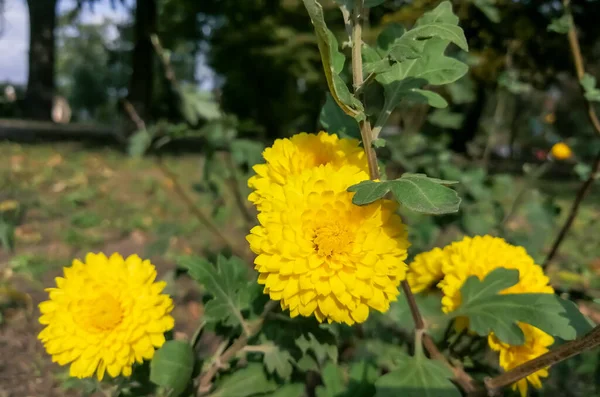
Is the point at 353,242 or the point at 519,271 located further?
the point at 519,271

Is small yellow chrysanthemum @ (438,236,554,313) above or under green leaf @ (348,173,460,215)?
under

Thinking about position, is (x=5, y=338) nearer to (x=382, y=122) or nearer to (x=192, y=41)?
(x=382, y=122)

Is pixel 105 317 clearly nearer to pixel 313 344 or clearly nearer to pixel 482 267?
pixel 313 344

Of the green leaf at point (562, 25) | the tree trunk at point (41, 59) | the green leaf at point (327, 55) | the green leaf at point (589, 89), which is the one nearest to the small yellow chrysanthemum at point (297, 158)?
the green leaf at point (327, 55)

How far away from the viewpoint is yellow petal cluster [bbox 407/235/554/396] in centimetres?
112

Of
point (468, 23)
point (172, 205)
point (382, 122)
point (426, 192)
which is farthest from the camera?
point (172, 205)

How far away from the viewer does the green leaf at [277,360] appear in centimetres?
117

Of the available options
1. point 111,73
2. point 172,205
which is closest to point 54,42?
point 172,205

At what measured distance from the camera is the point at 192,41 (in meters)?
13.9

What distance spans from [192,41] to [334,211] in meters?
13.9

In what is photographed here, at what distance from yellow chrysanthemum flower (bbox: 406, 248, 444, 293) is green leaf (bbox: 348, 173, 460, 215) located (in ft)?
1.30

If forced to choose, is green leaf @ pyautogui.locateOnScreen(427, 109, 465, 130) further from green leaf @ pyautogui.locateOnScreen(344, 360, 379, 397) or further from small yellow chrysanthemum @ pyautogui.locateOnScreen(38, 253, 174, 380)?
small yellow chrysanthemum @ pyautogui.locateOnScreen(38, 253, 174, 380)

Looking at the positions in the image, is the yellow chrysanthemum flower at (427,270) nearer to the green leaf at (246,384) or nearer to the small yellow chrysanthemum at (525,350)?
the small yellow chrysanthemum at (525,350)

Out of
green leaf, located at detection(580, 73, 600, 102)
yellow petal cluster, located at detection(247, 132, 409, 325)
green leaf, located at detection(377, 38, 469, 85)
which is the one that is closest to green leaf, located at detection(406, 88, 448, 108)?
green leaf, located at detection(377, 38, 469, 85)
